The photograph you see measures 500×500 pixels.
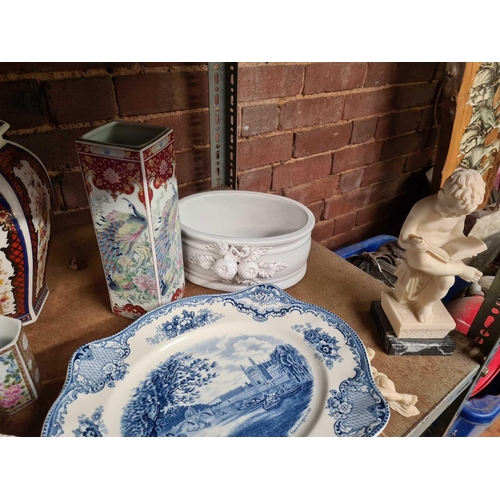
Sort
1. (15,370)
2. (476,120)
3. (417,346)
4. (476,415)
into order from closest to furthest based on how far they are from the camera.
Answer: (15,370), (417,346), (476,415), (476,120)

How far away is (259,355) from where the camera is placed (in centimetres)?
53

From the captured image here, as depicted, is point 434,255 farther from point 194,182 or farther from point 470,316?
point 194,182

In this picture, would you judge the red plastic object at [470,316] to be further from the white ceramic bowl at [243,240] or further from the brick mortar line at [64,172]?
the brick mortar line at [64,172]

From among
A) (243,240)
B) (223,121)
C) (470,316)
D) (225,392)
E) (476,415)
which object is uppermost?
(223,121)

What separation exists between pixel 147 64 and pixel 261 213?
0.34m

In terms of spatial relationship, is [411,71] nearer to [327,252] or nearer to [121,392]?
[327,252]

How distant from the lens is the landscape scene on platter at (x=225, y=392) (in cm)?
45

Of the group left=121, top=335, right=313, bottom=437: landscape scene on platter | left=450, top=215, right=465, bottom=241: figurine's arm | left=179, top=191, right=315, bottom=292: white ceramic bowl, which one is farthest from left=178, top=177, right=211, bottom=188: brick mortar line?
left=450, top=215, right=465, bottom=241: figurine's arm

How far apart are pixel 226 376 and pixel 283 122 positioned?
66 cm

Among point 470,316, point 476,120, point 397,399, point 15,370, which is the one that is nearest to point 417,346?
point 397,399

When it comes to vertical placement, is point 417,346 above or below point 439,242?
below

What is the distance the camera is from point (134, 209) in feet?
1.62

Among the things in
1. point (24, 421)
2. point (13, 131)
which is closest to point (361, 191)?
point (13, 131)

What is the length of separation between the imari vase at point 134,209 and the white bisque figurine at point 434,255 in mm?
306
